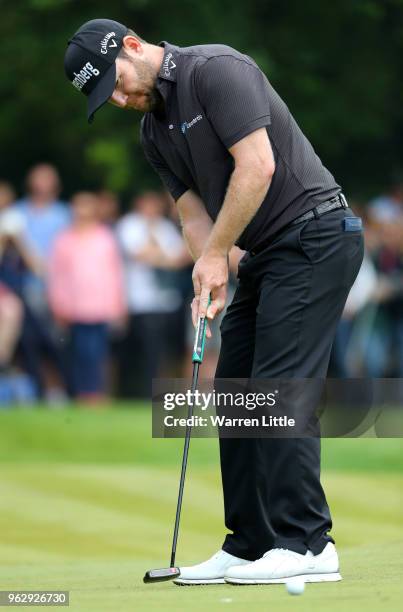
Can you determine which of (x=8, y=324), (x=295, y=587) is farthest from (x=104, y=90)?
(x=8, y=324)

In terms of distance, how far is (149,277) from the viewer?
15.0 meters

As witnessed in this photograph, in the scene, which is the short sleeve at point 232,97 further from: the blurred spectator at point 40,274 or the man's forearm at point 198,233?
the blurred spectator at point 40,274

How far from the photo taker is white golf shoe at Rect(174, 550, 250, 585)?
6211 mm

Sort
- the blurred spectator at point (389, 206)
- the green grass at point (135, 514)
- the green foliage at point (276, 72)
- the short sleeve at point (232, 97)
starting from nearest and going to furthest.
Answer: the green grass at point (135, 514)
the short sleeve at point (232, 97)
the blurred spectator at point (389, 206)
the green foliage at point (276, 72)

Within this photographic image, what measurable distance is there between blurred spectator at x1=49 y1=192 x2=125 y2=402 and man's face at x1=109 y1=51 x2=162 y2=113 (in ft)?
26.9

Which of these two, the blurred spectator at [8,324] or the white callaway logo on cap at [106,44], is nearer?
the white callaway logo on cap at [106,44]

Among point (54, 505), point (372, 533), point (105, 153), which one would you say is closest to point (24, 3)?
point (105, 153)

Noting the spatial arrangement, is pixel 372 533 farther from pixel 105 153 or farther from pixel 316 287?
pixel 105 153

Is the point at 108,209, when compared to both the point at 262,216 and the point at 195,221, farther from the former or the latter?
the point at 262,216

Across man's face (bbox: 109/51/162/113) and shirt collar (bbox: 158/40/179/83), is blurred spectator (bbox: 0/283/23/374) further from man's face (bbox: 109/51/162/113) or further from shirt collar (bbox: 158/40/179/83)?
shirt collar (bbox: 158/40/179/83)

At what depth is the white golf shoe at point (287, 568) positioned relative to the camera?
5.91 meters

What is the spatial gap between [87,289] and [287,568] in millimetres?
8902

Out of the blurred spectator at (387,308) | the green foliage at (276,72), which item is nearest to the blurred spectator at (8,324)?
the green foliage at (276,72)
